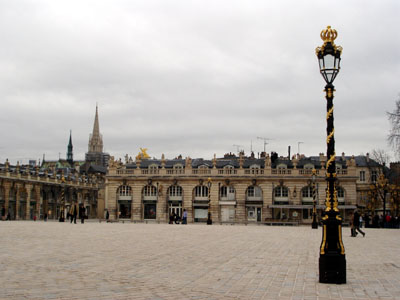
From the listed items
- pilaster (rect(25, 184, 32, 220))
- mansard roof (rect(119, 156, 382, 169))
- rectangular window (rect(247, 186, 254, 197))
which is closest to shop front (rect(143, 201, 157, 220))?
mansard roof (rect(119, 156, 382, 169))

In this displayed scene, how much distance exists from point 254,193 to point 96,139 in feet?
345

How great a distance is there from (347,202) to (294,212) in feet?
20.8

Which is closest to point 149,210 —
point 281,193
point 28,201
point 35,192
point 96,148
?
point 281,193

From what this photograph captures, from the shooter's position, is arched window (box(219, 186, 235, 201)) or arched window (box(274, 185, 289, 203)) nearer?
arched window (box(274, 185, 289, 203))

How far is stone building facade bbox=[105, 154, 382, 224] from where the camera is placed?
6200 centimetres

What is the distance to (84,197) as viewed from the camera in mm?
98000

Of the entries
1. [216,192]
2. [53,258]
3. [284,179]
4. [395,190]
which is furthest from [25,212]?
[53,258]

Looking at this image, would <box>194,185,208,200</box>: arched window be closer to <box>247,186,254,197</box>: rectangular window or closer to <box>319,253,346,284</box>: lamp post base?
<box>247,186,254,197</box>: rectangular window

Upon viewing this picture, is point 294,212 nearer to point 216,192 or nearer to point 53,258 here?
point 216,192

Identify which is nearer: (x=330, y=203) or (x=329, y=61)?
(x=330, y=203)

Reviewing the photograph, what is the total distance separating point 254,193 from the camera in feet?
210

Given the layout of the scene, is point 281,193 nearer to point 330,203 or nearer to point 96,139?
point 330,203

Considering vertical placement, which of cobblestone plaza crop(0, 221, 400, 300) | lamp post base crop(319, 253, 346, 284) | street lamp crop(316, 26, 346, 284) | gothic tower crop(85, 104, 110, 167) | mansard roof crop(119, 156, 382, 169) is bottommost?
cobblestone plaza crop(0, 221, 400, 300)

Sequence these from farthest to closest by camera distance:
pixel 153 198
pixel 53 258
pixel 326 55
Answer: pixel 153 198, pixel 53 258, pixel 326 55
